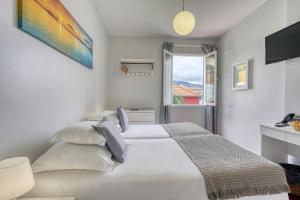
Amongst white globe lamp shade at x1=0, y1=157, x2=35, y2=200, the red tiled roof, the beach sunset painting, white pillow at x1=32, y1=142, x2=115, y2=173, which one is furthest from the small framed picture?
white globe lamp shade at x1=0, y1=157, x2=35, y2=200

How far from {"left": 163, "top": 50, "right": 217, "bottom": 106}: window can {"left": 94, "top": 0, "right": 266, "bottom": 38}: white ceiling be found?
698 millimetres

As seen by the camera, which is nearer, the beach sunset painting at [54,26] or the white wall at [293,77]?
the beach sunset painting at [54,26]

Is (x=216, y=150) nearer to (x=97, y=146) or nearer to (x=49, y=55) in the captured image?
(x=97, y=146)

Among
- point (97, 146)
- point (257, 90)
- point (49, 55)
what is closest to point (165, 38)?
point (257, 90)

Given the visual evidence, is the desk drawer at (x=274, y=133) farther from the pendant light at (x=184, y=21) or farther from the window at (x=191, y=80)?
the window at (x=191, y=80)

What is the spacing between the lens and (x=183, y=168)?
4.60 ft

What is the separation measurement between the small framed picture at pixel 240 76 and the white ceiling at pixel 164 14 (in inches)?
35.1

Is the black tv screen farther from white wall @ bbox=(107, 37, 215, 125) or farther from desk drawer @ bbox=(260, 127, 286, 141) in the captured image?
white wall @ bbox=(107, 37, 215, 125)

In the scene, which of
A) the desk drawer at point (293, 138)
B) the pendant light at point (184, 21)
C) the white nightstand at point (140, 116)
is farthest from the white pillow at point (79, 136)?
the white nightstand at point (140, 116)

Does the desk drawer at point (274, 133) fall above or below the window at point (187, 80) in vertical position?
below

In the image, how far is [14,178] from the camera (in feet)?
2.77

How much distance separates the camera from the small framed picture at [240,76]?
3521 mm

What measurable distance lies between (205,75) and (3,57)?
4.45m

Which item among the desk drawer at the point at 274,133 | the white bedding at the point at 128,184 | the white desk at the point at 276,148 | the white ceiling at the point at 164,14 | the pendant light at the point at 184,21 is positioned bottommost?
the white desk at the point at 276,148
